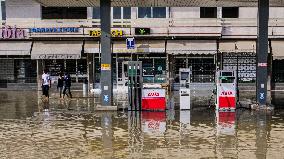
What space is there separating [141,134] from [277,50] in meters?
21.9

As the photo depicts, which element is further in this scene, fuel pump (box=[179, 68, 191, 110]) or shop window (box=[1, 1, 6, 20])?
shop window (box=[1, 1, 6, 20])

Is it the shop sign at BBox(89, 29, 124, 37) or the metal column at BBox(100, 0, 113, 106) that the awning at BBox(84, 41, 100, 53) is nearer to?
the shop sign at BBox(89, 29, 124, 37)

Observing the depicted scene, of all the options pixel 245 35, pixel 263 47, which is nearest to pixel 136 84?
pixel 263 47

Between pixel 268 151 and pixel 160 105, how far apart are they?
952cm

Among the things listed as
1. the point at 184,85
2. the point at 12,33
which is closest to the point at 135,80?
the point at 184,85

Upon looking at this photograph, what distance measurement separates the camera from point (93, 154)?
480 inches

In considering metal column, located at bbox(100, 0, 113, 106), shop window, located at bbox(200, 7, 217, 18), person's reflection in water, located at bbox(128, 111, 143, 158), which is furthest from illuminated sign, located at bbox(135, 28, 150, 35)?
person's reflection in water, located at bbox(128, 111, 143, 158)

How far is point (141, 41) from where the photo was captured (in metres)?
35.7

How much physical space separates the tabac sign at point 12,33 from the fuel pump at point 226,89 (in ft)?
62.3

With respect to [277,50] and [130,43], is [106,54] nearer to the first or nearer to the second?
[130,43]

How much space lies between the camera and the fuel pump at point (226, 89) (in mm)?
21188

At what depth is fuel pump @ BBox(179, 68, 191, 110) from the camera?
69.7 feet

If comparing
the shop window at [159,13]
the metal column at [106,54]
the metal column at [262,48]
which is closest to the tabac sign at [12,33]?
the shop window at [159,13]

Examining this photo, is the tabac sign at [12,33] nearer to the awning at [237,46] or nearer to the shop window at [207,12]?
the shop window at [207,12]
